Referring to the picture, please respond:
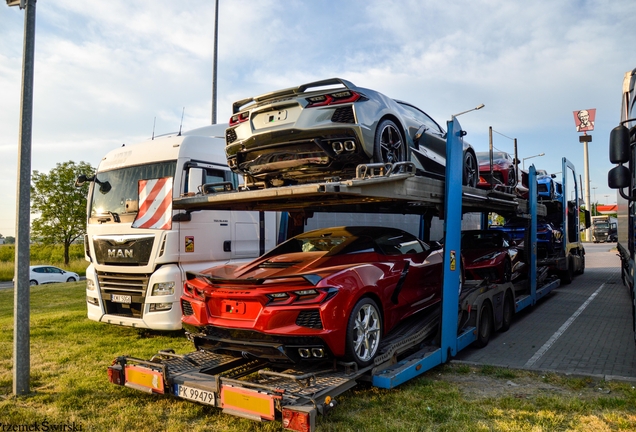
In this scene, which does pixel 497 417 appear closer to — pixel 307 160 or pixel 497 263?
pixel 307 160

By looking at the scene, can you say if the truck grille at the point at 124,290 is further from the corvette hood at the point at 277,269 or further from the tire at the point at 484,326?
the tire at the point at 484,326

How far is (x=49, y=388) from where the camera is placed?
5.13 metres

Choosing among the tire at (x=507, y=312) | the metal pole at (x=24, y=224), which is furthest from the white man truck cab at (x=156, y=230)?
the tire at (x=507, y=312)

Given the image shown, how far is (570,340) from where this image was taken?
7125 mm

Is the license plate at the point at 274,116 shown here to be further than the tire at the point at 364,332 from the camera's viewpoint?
Yes

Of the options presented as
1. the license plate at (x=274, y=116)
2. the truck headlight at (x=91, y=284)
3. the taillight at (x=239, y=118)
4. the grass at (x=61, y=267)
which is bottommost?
the grass at (x=61, y=267)

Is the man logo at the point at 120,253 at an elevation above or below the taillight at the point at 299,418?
above

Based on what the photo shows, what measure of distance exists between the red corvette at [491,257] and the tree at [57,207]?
27.5 metres

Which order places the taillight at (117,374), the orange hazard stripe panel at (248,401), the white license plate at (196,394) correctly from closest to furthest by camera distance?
the orange hazard stripe panel at (248,401) < the white license plate at (196,394) < the taillight at (117,374)

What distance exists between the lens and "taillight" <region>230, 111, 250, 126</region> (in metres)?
5.28

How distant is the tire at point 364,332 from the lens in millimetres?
4199

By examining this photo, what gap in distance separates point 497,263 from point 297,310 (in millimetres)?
4849

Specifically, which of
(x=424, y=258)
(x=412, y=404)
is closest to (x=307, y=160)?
(x=424, y=258)

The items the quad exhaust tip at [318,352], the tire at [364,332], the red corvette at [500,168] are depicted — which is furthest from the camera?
the red corvette at [500,168]
